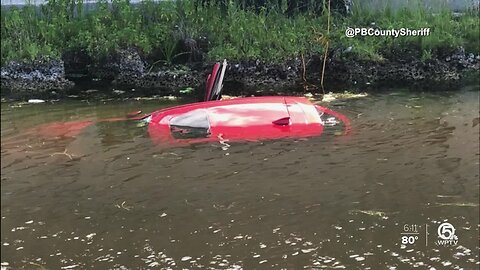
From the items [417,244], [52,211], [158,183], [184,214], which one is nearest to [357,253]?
[417,244]

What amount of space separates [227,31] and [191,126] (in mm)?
3956

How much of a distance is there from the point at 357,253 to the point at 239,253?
0.64 m

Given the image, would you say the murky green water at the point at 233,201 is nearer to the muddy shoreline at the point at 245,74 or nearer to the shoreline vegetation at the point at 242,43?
the muddy shoreline at the point at 245,74

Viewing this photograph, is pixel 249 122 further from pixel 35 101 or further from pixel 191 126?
pixel 35 101

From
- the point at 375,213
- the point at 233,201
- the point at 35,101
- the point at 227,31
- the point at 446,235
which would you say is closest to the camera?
the point at 446,235

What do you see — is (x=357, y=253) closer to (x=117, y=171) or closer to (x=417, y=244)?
(x=417, y=244)

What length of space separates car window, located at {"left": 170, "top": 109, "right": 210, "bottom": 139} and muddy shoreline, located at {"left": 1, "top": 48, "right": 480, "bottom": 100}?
6.83ft

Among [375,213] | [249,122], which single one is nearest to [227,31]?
[249,122]

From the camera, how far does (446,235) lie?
3.41 m

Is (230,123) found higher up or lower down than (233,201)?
higher up

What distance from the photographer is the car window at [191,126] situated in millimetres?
4836

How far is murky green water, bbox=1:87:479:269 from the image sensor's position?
313 centimetres

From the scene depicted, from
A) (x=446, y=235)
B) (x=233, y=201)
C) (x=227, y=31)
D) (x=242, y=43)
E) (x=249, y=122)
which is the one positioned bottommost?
(x=446, y=235)

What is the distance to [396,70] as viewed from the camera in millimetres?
8391
